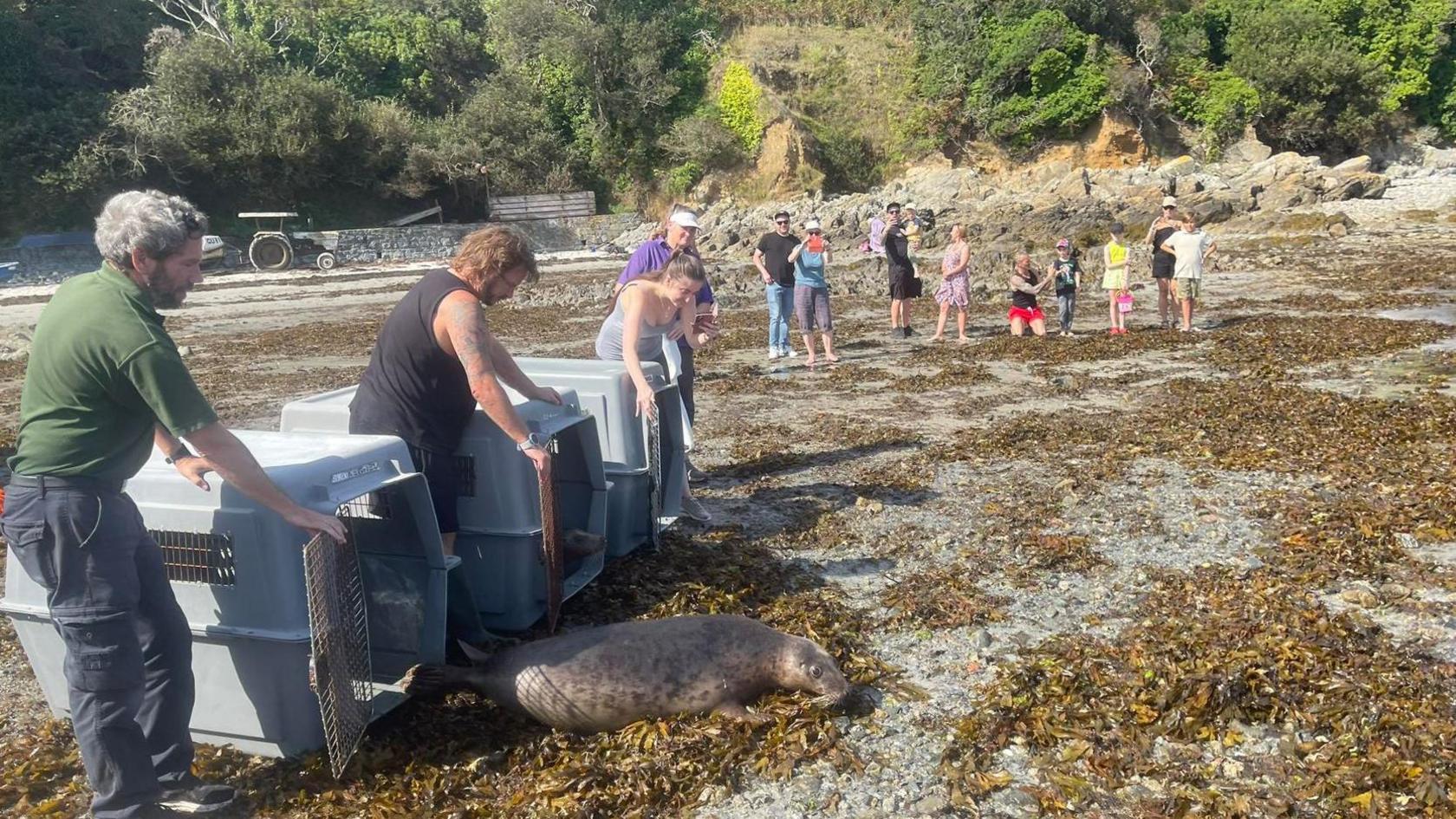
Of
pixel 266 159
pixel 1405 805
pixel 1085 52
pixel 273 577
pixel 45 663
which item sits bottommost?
pixel 1405 805

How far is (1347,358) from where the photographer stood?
12.4m

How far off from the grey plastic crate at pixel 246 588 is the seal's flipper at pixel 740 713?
127 centimetres

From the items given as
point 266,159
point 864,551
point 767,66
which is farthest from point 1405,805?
point 767,66

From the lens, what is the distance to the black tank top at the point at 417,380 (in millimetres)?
4465

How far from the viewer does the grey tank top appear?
6363mm

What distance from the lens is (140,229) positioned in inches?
125

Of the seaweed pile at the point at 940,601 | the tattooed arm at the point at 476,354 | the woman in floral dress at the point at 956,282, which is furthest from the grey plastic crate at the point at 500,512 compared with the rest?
the woman in floral dress at the point at 956,282

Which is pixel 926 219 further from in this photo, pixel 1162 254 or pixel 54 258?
pixel 54 258

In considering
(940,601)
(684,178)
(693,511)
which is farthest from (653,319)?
(684,178)

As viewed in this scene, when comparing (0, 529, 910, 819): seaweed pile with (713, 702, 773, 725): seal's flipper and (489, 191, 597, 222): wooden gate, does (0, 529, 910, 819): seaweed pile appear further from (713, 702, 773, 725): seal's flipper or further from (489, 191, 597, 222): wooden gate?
(489, 191, 597, 222): wooden gate

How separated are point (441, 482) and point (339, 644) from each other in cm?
111

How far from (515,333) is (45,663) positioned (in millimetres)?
15597

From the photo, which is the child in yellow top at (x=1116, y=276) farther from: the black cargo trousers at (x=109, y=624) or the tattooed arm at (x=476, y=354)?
the black cargo trousers at (x=109, y=624)

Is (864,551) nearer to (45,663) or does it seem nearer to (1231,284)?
(45,663)
